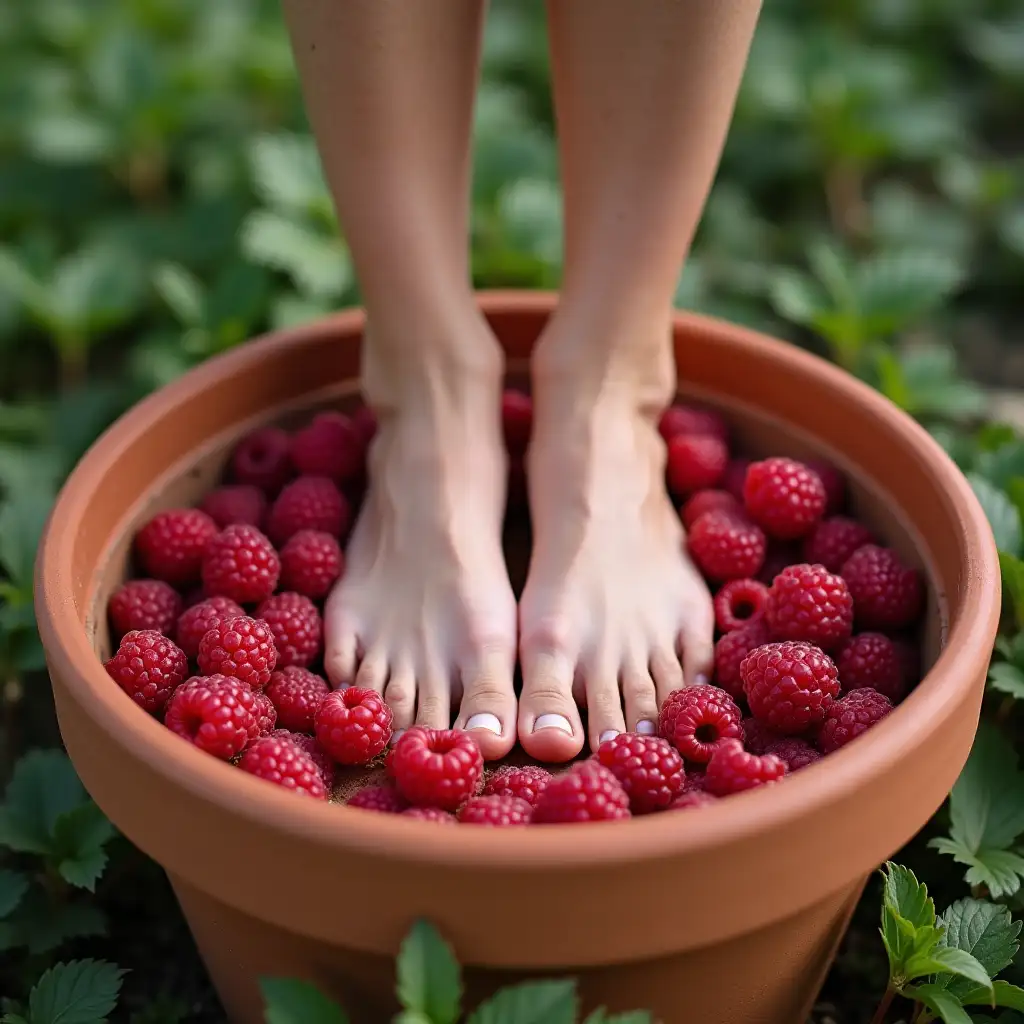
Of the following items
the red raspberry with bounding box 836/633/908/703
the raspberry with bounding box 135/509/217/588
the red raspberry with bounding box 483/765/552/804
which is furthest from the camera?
the raspberry with bounding box 135/509/217/588

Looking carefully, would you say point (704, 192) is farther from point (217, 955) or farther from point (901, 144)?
point (901, 144)

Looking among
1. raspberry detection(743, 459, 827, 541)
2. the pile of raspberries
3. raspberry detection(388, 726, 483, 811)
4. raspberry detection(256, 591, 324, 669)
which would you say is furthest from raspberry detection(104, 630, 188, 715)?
raspberry detection(743, 459, 827, 541)

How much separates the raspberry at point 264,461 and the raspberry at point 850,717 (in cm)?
63

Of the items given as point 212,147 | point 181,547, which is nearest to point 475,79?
point 181,547

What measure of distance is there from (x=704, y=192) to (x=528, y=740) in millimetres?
540

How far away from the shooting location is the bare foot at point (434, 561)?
3.96ft

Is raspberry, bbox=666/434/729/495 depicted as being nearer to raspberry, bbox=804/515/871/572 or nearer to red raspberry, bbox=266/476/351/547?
raspberry, bbox=804/515/871/572

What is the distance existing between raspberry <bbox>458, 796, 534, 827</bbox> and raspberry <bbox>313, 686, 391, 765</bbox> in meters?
0.13

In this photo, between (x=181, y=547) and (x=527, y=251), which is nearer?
(x=181, y=547)

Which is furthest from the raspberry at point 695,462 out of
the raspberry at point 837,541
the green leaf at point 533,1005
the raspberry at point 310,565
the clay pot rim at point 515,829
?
the green leaf at point 533,1005

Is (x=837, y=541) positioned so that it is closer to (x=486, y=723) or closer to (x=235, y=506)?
(x=486, y=723)

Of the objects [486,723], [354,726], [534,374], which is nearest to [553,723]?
[486,723]

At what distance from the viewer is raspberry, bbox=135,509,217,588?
1295mm

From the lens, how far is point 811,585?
47.0 inches
